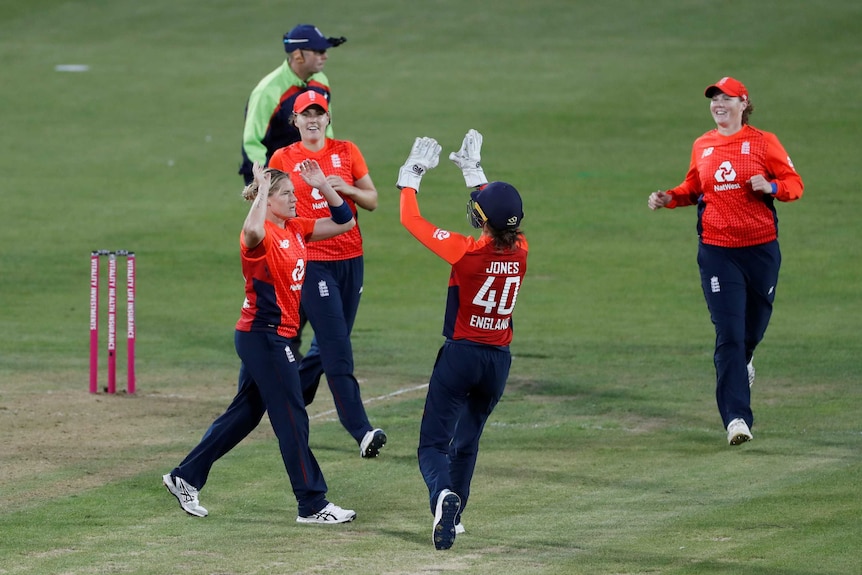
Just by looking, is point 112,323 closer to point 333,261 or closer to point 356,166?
point 333,261

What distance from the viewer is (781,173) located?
1058 centimetres

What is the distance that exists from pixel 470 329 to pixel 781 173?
3.68m

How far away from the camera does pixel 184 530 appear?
810 cm

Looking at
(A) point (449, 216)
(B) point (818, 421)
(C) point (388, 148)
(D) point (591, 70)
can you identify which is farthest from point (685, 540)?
(D) point (591, 70)

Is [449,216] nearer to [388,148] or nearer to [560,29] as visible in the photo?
[388,148]

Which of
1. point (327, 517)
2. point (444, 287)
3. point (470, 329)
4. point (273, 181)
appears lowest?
point (444, 287)

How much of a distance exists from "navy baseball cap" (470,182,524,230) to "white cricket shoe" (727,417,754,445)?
3.15 meters

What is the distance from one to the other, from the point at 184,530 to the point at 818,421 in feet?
16.9

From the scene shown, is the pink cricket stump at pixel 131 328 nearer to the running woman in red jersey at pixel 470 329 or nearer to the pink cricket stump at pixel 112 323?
the pink cricket stump at pixel 112 323

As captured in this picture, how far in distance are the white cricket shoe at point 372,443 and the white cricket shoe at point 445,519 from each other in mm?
2144

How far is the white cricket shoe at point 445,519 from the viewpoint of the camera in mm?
7438

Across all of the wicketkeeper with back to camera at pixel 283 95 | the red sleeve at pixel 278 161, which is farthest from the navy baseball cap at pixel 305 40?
the red sleeve at pixel 278 161

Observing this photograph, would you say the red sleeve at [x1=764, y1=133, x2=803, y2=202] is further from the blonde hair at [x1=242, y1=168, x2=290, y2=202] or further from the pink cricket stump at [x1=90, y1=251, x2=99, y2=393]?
the pink cricket stump at [x1=90, y1=251, x2=99, y2=393]

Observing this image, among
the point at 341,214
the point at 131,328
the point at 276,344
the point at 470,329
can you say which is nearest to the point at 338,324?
the point at 341,214
